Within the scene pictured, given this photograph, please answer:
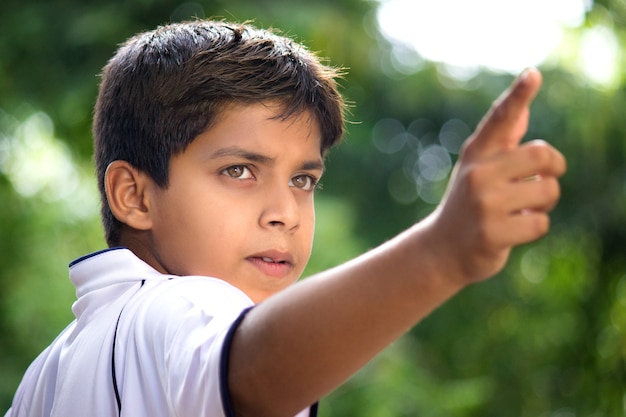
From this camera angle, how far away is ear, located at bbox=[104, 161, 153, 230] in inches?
47.1

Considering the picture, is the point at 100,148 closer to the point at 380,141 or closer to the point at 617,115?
the point at 617,115

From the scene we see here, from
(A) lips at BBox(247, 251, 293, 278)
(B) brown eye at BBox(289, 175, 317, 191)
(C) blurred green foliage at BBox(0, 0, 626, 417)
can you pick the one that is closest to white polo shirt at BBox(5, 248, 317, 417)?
(A) lips at BBox(247, 251, 293, 278)

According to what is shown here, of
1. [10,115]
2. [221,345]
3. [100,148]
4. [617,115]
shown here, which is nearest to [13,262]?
[10,115]

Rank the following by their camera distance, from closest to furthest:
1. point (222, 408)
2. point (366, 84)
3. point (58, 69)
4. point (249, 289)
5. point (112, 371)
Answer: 1. point (222, 408)
2. point (112, 371)
3. point (249, 289)
4. point (58, 69)
5. point (366, 84)

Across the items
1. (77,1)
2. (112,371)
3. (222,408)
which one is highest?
(77,1)

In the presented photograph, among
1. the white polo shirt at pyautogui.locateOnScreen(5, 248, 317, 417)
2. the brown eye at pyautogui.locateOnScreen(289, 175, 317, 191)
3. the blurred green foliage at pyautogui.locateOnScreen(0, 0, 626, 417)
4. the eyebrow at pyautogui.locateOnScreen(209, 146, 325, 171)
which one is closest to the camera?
the white polo shirt at pyautogui.locateOnScreen(5, 248, 317, 417)

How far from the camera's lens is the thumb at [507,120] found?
0.72 metres

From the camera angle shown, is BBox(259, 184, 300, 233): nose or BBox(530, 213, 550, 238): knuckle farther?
BBox(259, 184, 300, 233): nose

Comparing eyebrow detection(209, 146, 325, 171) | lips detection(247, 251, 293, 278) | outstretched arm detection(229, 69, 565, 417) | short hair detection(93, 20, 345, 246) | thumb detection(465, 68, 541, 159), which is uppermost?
short hair detection(93, 20, 345, 246)

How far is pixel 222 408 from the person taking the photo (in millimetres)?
827

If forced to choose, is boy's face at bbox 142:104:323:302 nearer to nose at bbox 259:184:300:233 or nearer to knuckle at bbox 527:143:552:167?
nose at bbox 259:184:300:233

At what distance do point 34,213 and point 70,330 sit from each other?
4.39 meters

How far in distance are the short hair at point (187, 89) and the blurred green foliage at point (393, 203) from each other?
319 cm

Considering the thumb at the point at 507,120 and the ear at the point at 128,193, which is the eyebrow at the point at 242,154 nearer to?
the ear at the point at 128,193
